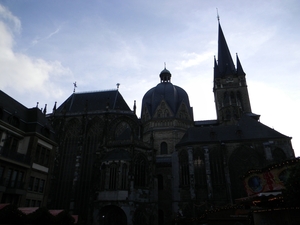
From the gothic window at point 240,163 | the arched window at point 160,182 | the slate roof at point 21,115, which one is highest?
the slate roof at point 21,115

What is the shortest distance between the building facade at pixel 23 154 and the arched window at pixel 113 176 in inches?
297

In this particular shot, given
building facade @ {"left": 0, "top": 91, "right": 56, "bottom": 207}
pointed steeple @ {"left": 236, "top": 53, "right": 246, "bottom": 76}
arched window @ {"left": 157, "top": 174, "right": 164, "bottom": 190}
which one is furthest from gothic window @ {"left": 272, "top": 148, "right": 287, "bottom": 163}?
building facade @ {"left": 0, "top": 91, "right": 56, "bottom": 207}

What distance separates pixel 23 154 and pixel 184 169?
19978mm

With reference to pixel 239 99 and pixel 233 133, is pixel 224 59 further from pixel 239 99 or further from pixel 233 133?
pixel 233 133

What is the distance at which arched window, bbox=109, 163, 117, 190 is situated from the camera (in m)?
27.7

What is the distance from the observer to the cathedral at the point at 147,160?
27703 millimetres

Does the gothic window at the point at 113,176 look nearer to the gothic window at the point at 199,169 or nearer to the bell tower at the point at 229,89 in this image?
the gothic window at the point at 199,169

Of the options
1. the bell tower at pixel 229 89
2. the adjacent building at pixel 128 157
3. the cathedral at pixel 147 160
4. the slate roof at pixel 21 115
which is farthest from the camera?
the bell tower at pixel 229 89

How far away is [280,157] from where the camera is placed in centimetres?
2992

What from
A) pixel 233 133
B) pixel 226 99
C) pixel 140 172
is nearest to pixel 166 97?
pixel 226 99

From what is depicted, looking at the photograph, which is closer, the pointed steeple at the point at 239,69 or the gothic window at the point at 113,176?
the gothic window at the point at 113,176

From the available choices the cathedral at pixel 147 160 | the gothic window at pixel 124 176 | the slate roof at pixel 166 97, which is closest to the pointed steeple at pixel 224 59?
the slate roof at pixel 166 97

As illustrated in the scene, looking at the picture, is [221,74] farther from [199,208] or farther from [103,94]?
[199,208]

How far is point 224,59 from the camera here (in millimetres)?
53812
